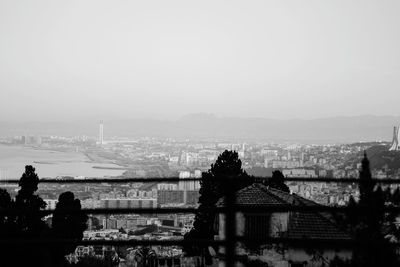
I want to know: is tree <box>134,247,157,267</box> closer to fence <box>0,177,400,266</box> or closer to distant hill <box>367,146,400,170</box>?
distant hill <box>367,146,400,170</box>

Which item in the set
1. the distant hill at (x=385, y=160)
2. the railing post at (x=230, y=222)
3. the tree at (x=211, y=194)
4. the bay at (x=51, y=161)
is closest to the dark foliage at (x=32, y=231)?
the railing post at (x=230, y=222)

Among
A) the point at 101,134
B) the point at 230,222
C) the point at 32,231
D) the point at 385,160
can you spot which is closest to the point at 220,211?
the point at 230,222

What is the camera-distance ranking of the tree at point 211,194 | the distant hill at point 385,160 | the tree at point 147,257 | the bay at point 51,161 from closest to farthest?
the distant hill at point 385,160, the tree at point 147,257, the tree at point 211,194, the bay at point 51,161

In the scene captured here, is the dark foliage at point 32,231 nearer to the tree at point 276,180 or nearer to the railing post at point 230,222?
the railing post at point 230,222

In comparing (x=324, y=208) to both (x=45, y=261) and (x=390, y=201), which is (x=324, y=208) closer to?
(x=390, y=201)

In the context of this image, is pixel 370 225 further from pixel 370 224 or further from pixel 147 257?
pixel 147 257

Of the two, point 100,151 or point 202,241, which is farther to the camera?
point 100,151

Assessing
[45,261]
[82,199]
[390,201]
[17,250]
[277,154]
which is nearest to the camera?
[17,250]

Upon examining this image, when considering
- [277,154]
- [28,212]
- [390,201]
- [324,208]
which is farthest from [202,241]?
[277,154]

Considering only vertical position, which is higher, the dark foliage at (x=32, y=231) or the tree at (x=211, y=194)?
the dark foliage at (x=32, y=231)

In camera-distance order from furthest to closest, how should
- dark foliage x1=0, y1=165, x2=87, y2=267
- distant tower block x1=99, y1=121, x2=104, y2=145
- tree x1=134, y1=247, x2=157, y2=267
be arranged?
distant tower block x1=99, y1=121, x2=104, y2=145 < tree x1=134, y1=247, x2=157, y2=267 < dark foliage x1=0, y1=165, x2=87, y2=267

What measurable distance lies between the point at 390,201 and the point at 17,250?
3.49 m

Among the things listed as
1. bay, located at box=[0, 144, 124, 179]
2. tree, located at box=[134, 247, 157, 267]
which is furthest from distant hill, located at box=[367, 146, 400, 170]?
bay, located at box=[0, 144, 124, 179]

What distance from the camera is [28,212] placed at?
396 cm
